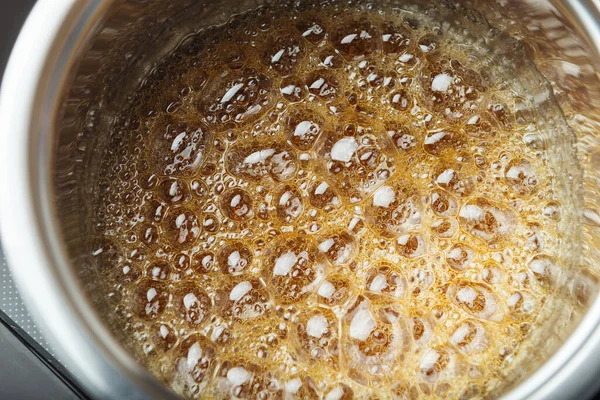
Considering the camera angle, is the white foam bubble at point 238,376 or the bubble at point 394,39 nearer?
the white foam bubble at point 238,376

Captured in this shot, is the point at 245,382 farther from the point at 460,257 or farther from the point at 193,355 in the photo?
the point at 460,257

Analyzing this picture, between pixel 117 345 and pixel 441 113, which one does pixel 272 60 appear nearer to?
pixel 441 113

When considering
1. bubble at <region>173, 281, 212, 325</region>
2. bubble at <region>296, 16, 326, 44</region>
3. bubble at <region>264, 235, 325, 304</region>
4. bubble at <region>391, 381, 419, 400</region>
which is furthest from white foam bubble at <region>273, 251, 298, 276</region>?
bubble at <region>296, 16, 326, 44</region>

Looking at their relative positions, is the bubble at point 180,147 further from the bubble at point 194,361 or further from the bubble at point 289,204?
the bubble at point 194,361

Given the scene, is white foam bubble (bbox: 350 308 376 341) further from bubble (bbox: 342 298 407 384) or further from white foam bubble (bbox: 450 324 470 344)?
white foam bubble (bbox: 450 324 470 344)

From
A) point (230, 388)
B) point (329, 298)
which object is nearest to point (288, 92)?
point (329, 298)

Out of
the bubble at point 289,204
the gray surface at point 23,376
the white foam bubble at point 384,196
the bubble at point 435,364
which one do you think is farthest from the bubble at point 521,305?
the gray surface at point 23,376

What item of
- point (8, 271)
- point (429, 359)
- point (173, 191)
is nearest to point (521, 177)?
point (429, 359)
